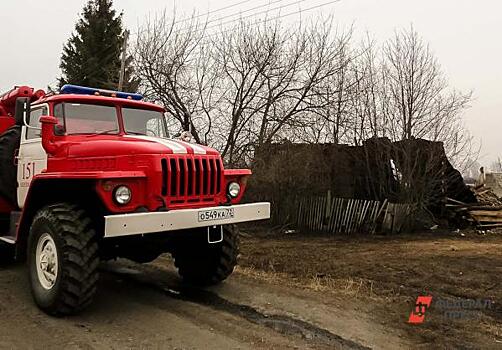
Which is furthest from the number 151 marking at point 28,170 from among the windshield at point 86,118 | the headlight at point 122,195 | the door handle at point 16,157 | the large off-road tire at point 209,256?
the large off-road tire at point 209,256

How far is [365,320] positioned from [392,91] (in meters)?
11.2

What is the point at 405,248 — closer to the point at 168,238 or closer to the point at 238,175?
the point at 238,175

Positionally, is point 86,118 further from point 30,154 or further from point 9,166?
point 9,166

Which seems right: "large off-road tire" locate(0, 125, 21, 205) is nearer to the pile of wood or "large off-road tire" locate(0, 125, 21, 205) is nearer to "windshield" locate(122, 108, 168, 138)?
"windshield" locate(122, 108, 168, 138)

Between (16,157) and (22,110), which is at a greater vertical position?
(22,110)

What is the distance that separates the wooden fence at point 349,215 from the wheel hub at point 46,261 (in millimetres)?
10112

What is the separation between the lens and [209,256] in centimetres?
646

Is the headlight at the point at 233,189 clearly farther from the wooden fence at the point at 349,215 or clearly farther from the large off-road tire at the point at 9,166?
the wooden fence at the point at 349,215

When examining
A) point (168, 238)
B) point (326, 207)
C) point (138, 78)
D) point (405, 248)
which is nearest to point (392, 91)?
point (326, 207)

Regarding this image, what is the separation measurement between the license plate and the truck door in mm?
2253

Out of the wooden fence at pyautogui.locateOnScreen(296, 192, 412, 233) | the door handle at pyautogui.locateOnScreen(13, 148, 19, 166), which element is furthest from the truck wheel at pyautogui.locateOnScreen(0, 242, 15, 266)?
the wooden fence at pyautogui.locateOnScreen(296, 192, 412, 233)

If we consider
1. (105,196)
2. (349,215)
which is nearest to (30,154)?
(105,196)

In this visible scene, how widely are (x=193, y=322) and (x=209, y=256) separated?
59.0 inches

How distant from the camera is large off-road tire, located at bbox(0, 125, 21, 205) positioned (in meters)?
6.97
